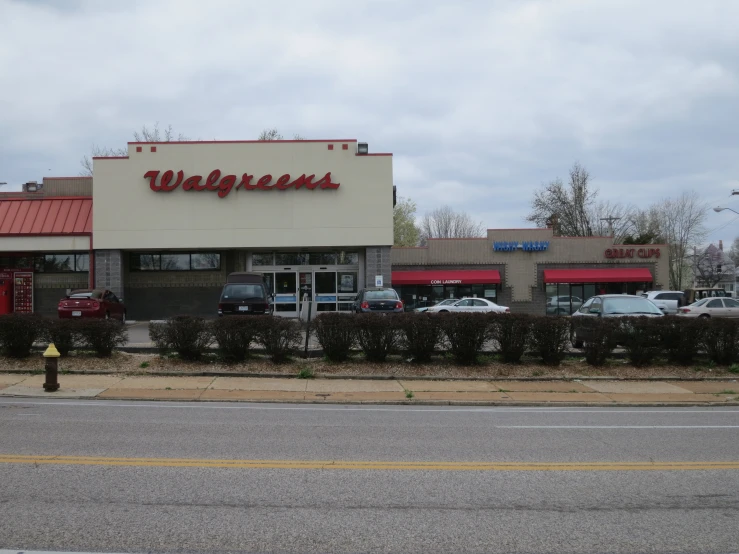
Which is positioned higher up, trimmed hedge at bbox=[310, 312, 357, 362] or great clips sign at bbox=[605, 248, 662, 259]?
great clips sign at bbox=[605, 248, 662, 259]

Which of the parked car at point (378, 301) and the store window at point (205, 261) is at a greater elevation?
the store window at point (205, 261)

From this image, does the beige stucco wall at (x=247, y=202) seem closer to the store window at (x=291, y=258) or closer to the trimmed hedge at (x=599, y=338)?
the store window at (x=291, y=258)

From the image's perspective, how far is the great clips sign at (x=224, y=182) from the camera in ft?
101

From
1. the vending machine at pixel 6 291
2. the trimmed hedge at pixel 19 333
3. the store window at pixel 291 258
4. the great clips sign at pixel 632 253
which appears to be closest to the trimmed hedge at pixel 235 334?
the trimmed hedge at pixel 19 333

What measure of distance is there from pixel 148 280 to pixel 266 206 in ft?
24.0

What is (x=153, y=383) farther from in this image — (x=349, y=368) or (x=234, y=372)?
(x=349, y=368)

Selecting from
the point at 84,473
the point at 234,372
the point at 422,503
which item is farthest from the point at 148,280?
the point at 422,503

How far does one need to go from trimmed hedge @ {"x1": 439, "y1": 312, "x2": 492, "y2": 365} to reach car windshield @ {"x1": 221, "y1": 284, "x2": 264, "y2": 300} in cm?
984

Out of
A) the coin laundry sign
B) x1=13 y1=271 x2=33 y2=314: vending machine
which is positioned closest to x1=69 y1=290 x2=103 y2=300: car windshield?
x1=13 y1=271 x2=33 y2=314: vending machine

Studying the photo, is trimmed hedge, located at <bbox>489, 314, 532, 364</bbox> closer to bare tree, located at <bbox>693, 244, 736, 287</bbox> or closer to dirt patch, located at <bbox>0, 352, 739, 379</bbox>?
dirt patch, located at <bbox>0, 352, 739, 379</bbox>

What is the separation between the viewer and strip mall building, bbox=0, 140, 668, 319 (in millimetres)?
30906

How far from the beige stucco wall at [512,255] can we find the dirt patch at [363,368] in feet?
73.9

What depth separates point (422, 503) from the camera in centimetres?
570

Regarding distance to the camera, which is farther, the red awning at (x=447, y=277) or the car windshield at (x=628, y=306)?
the red awning at (x=447, y=277)
